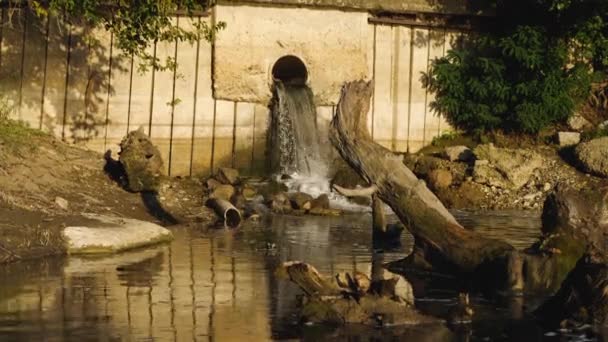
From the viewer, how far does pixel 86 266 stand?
46.2ft

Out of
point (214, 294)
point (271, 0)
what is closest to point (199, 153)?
point (271, 0)

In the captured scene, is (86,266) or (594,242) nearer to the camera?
(594,242)

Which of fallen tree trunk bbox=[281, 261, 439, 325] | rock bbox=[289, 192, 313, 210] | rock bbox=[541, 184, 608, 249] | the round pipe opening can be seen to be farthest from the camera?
the round pipe opening

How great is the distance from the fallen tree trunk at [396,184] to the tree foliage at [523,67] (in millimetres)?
10415

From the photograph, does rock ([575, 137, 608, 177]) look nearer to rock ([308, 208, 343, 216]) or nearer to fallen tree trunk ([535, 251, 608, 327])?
rock ([308, 208, 343, 216])

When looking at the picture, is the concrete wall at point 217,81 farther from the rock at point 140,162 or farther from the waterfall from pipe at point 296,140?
the rock at point 140,162

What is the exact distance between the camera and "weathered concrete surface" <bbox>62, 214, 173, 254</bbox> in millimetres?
14945

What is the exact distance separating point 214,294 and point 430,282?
2467 mm

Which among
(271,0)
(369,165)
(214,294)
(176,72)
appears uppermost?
(271,0)

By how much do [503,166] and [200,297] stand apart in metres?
11.0

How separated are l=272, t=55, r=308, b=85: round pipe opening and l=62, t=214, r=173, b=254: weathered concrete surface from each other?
25.2 ft

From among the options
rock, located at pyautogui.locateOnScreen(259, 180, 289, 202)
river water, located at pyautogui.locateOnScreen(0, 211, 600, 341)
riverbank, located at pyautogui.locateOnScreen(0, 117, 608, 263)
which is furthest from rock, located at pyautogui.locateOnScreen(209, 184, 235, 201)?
river water, located at pyautogui.locateOnScreen(0, 211, 600, 341)

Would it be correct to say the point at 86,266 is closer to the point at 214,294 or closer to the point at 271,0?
the point at 214,294

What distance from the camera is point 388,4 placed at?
23.7 meters
